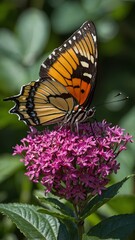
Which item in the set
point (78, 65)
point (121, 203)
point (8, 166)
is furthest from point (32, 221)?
point (8, 166)

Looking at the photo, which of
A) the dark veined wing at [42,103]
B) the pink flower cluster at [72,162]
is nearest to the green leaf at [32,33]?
the dark veined wing at [42,103]

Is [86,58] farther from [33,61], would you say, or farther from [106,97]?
[106,97]

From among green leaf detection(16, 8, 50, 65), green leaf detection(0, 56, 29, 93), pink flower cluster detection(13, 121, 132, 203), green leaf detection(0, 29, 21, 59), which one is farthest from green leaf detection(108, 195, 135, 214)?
green leaf detection(0, 29, 21, 59)

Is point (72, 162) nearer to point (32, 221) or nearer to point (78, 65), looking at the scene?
point (32, 221)

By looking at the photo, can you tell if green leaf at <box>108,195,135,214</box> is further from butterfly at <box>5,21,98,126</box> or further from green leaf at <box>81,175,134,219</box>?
green leaf at <box>81,175,134,219</box>

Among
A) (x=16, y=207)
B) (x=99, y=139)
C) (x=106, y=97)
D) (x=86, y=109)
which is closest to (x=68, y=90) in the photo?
(x=86, y=109)

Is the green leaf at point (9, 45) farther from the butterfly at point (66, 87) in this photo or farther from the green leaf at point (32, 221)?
the green leaf at point (32, 221)
